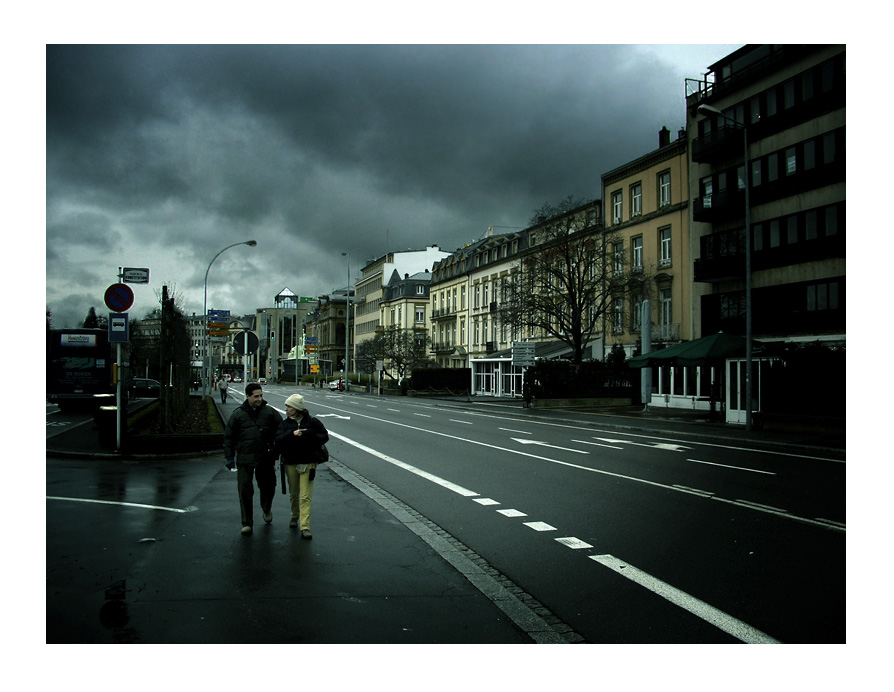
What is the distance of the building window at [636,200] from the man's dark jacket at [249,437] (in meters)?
39.4

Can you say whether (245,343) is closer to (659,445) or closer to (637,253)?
(659,445)

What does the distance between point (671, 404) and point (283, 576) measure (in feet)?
117

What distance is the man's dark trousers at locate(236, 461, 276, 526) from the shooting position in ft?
25.3

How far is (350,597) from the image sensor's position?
5402 mm

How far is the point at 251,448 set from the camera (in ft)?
25.9

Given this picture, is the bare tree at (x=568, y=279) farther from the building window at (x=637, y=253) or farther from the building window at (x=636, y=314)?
the building window at (x=637, y=253)

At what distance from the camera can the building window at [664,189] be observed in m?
41.8

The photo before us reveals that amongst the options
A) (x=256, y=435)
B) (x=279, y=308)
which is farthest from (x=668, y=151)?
(x=279, y=308)

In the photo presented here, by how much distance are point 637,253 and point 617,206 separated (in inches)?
153

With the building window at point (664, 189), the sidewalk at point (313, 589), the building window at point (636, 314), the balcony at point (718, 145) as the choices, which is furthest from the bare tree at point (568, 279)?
the sidewalk at point (313, 589)

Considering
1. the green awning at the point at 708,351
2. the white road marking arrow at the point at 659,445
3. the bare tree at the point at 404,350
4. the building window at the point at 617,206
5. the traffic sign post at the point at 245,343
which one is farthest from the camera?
the bare tree at the point at 404,350

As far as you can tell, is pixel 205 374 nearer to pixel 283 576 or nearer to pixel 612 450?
pixel 612 450

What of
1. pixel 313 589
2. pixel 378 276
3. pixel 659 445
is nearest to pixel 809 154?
pixel 659 445

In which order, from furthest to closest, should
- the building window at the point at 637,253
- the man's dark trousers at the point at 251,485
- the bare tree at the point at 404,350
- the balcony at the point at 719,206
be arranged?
the bare tree at the point at 404,350 → the building window at the point at 637,253 → the balcony at the point at 719,206 → the man's dark trousers at the point at 251,485
